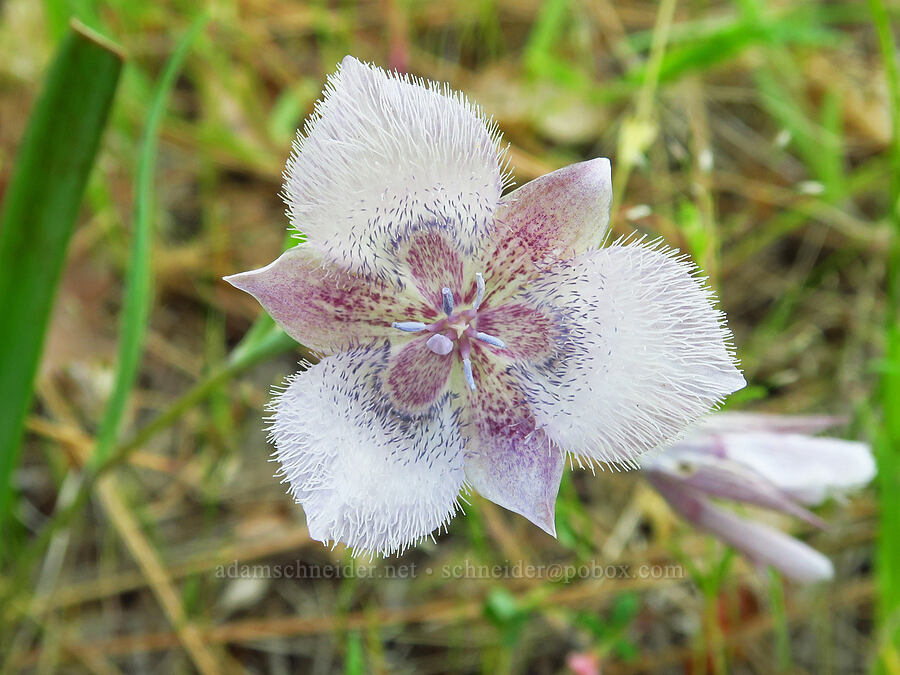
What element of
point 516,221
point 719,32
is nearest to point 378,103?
point 516,221

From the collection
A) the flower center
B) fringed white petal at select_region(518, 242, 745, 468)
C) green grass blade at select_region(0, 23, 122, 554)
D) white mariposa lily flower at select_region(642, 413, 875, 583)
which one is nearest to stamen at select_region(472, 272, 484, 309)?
the flower center

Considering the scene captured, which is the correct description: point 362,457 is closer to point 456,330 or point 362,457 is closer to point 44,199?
point 456,330

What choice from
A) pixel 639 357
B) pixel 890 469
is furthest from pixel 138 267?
pixel 890 469

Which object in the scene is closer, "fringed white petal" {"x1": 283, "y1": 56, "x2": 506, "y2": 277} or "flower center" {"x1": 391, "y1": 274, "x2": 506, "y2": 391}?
"fringed white petal" {"x1": 283, "y1": 56, "x2": 506, "y2": 277}

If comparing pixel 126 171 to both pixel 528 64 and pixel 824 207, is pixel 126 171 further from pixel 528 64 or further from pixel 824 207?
pixel 824 207

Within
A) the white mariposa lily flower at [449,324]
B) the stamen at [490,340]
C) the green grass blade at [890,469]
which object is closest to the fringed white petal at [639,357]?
the white mariposa lily flower at [449,324]

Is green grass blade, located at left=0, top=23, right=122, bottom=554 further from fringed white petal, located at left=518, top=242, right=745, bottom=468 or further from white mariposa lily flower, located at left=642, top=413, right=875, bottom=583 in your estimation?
white mariposa lily flower, located at left=642, top=413, right=875, bottom=583
